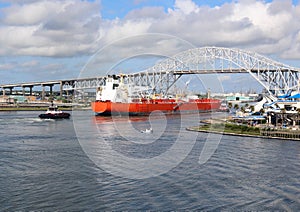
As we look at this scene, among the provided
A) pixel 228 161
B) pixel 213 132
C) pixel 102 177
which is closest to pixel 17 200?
pixel 102 177

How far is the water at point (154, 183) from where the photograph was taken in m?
9.06

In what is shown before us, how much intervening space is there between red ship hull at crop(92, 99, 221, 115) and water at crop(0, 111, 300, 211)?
74.8ft

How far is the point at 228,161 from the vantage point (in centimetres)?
1425

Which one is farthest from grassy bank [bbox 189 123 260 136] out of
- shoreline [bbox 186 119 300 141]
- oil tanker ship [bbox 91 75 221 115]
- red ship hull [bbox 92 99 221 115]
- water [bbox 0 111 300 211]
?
oil tanker ship [bbox 91 75 221 115]

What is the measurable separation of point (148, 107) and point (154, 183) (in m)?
32.6

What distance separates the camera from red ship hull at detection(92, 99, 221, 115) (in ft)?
130

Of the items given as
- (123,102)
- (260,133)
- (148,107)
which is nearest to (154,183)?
(260,133)

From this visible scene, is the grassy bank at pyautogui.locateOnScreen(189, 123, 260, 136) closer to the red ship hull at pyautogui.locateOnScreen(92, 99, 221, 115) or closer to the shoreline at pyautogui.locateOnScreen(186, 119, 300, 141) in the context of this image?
the shoreline at pyautogui.locateOnScreen(186, 119, 300, 141)

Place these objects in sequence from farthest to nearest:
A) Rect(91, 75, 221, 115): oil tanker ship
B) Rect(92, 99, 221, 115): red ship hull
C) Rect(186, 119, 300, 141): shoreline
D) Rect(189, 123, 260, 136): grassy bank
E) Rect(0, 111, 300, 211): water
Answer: Rect(91, 75, 221, 115): oil tanker ship < Rect(92, 99, 221, 115): red ship hull < Rect(189, 123, 260, 136): grassy bank < Rect(186, 119, 300, 141): shoreline < Rect(0, 111, 300, 211): water

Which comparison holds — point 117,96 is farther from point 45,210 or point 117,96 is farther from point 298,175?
point 45,210

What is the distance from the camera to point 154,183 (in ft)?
35.8

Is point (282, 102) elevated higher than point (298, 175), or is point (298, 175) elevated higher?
point (282, 102)

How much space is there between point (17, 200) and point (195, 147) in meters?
9.97

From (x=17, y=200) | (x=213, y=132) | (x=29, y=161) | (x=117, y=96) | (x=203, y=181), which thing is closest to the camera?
(x=17, y=200)
